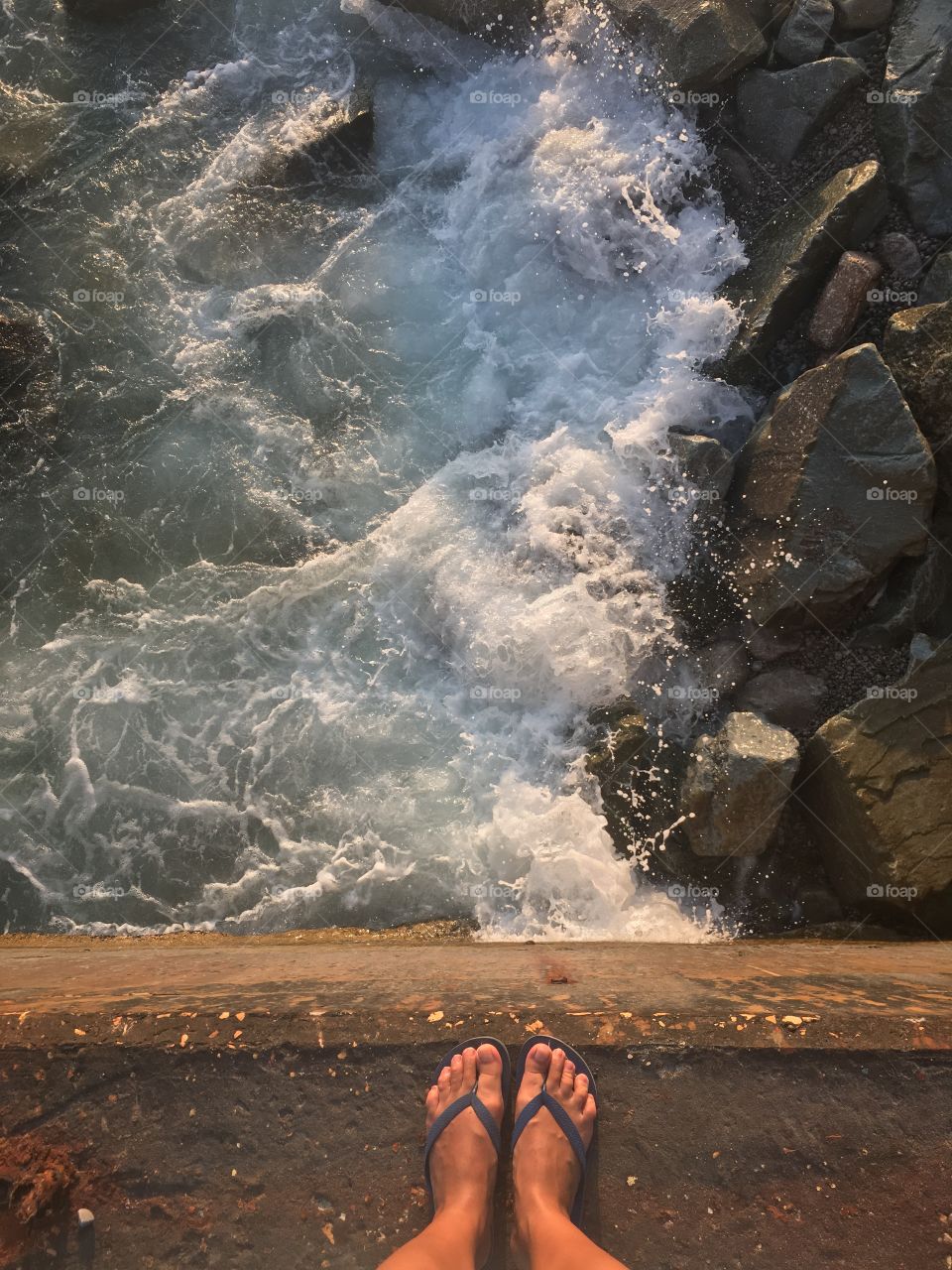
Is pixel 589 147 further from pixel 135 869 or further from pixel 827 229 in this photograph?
pixel 135 869

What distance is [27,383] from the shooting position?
4754 mm

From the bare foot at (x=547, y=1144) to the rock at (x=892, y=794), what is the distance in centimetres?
194

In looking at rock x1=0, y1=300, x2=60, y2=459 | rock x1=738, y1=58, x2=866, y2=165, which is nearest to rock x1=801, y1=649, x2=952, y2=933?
rock x1=738, y1=58, x2=866, y2=165

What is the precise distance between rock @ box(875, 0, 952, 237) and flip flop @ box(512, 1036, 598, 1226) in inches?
178

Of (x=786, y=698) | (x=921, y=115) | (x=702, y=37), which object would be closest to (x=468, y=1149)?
(x=786, y=698)

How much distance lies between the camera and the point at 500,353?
191 inches

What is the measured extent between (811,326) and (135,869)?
4606 mm

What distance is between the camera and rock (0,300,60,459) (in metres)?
4.69

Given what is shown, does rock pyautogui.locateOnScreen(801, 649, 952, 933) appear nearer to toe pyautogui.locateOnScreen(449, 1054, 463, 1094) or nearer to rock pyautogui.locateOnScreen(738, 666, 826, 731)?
rock pyautogui.locateOnScreen(738, 666, 826, 731)

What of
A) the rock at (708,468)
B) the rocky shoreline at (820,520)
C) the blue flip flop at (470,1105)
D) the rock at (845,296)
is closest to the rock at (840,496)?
the rocky shoreline at (820,520)

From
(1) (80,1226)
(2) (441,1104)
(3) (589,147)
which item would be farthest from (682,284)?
(1) (80,1226)

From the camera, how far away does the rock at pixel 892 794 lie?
3486 millimetres

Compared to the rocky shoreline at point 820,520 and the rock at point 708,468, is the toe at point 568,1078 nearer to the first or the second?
the rocky shoreline at point 820,520

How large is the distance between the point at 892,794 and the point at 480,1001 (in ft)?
7.21
